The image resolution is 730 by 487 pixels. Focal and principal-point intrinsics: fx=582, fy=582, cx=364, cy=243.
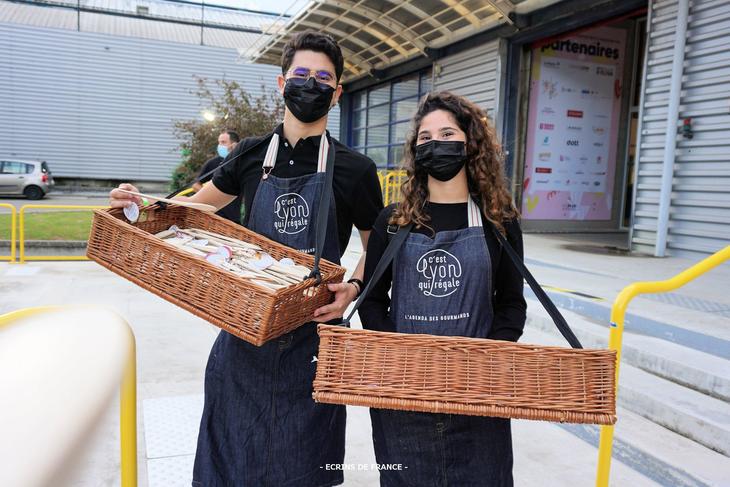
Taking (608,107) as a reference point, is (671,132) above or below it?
below

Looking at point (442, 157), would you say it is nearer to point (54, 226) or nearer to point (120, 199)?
point (120, 199)

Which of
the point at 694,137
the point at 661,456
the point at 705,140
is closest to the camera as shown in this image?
the point at 661,456

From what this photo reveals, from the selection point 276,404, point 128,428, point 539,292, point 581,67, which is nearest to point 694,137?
point 581,67

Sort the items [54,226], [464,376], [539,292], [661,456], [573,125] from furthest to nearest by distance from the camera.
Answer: [54,226] → [573,125] → [661,456] → [539,292] → [464,376]

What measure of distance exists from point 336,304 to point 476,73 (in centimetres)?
1037

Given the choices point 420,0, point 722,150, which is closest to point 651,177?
point 722,150

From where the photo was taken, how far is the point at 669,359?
3.80 metres

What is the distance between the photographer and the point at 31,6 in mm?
25453

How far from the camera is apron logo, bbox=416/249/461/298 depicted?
1.83 meters

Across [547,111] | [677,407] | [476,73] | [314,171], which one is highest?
[476,73]

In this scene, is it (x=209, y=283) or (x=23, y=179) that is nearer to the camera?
(x=209, y=283)

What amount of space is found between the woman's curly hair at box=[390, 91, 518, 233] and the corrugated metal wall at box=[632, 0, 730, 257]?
6629mm

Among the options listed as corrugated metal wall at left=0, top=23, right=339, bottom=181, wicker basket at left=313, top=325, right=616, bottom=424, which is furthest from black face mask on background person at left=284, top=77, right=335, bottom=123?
corrugated metal wall at left=0, top=23, right=339, bottom=181

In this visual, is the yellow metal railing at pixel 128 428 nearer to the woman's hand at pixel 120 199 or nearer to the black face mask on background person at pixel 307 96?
the woman's hand at pixel 120 199
